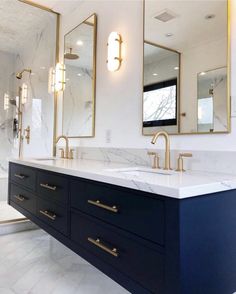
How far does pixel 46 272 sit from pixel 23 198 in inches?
25.8

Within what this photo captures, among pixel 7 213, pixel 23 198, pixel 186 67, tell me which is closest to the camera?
pixel 186 67

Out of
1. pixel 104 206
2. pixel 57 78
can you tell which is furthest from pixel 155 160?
pixel 57 78

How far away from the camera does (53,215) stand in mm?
1774

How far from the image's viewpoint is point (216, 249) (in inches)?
41.0

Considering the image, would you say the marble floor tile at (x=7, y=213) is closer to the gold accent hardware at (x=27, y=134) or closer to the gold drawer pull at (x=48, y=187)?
the gold accent hardware at (x=27, y=134)

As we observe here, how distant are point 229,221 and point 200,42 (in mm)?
1056

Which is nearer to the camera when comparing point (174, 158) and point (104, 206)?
point (104, 206)

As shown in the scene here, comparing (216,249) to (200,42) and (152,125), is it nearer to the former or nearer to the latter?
(152,125)

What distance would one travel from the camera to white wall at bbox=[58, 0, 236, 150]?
199 centimetres

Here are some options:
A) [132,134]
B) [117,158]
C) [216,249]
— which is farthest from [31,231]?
[216,249]

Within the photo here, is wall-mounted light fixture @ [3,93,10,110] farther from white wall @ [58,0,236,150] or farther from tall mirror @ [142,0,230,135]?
tall mirror @ [142,0,230,135]

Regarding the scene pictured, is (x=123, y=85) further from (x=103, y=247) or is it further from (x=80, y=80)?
(x=103, y=247)

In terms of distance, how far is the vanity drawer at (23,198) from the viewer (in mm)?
2092

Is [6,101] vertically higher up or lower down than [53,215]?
higher up
